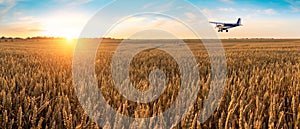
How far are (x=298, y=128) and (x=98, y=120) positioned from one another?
1.35m

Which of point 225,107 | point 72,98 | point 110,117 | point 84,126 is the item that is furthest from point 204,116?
point 72,98

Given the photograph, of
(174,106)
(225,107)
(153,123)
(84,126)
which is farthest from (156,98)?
(84,126)

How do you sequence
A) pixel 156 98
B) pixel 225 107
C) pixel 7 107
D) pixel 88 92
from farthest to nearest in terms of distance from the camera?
pixel 88 92
pixel 156 98
pixel 225 107
pixel 7 107

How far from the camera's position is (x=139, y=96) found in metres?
2.84

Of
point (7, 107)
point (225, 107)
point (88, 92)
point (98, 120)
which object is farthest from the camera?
point (88, 92)

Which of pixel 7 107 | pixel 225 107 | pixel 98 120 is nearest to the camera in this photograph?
pixel 98 120

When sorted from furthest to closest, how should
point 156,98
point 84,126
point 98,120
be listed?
1. point 156,98
2. point 98,120
3. point 84,126

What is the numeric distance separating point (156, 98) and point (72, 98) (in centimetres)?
82

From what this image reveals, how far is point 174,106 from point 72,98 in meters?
1.06

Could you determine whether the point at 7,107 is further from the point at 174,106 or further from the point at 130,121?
the point at 174,106

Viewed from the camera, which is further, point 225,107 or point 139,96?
point 139,96

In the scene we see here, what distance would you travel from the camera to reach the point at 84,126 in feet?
6.35

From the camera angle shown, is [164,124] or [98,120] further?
[98,120]

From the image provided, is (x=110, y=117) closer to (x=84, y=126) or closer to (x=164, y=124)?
(x=84, y=126)
